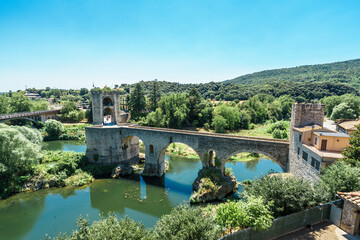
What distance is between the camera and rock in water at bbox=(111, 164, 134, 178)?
79.0ft

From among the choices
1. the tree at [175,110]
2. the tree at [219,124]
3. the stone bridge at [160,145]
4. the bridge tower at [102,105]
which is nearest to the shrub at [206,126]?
the tree at [219,124]

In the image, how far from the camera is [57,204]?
1912 centimetres

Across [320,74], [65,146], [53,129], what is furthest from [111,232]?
[320,74]

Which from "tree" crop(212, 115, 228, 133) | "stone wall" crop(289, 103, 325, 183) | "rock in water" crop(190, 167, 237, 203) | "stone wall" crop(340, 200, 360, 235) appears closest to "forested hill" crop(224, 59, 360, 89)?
"tree" crop(212, 115, 228, 133)

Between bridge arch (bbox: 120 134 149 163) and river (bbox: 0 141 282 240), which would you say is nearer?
river (bbox: 0 141 282 240)

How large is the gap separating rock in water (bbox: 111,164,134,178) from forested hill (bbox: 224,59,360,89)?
406 feet

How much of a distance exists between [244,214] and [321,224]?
4.32 m

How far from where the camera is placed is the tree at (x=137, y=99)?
52000mm

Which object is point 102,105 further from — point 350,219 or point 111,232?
point 350,219

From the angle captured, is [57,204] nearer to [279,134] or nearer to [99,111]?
[99,111]

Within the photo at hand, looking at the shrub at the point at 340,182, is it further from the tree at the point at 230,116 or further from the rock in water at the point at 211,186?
the tree at the point at 230,116

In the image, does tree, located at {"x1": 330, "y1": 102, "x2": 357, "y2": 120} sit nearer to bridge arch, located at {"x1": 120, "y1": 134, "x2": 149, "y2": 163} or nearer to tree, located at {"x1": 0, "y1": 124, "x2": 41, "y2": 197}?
bridge arch, located at {"x1": 120, "y1": 134, "x2": 149, "y2": 163}

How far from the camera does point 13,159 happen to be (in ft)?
66.7

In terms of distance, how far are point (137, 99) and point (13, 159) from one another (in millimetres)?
33960
